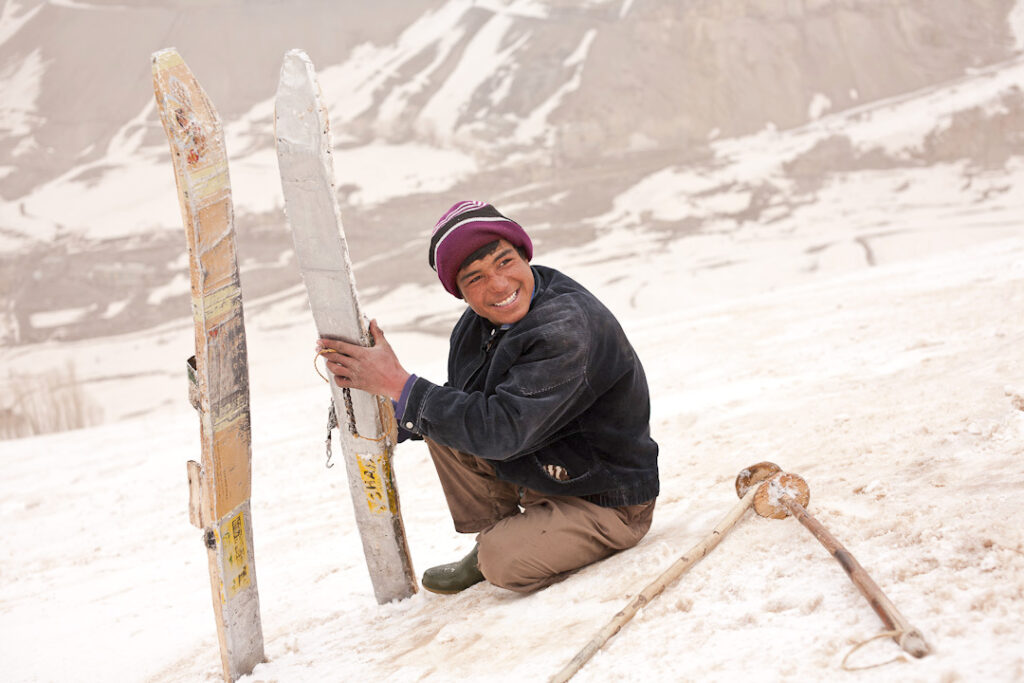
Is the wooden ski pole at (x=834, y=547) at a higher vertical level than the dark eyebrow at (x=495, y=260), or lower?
lower

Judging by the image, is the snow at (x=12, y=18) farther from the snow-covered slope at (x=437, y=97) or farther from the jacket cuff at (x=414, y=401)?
the jacket cuff at (x=414, y=401)

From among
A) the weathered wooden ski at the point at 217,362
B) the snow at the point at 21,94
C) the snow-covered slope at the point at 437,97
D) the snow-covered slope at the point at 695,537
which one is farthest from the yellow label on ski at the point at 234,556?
the snow at the point at 21,94

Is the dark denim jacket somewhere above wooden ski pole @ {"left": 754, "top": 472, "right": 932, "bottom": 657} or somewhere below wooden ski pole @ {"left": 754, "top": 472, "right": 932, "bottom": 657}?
above

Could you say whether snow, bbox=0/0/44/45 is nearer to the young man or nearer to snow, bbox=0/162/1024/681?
snow, bbox=0/162/1024/681

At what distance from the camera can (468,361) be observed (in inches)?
83.3

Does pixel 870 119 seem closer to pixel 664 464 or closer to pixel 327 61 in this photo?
pixel 327 61

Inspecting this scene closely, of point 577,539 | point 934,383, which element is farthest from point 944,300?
point 577,539

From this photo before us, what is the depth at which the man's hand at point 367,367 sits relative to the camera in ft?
6.15

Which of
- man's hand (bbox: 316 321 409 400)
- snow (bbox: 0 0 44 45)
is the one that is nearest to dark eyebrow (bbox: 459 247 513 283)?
man's hand (bbox: 316 321 409 400)

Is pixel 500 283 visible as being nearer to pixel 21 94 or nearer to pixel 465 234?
pixel 465 234

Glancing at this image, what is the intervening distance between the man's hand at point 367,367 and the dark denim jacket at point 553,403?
0.06 meters

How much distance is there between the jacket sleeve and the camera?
1763mm

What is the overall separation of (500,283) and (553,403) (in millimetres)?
295

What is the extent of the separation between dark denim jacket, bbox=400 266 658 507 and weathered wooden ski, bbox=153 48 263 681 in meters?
0.40
